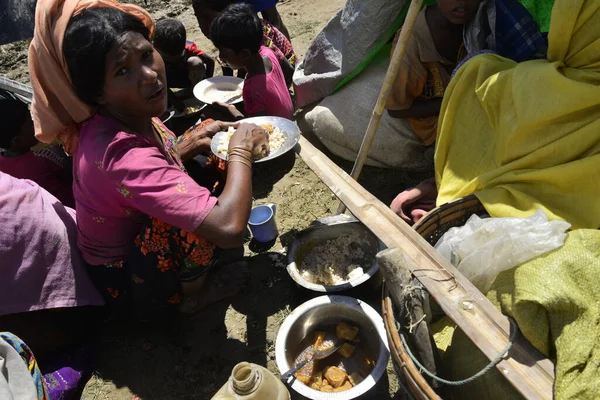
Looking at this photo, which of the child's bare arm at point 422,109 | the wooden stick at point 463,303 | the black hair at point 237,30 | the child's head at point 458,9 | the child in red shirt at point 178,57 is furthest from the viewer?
the child in red shirt at point 178,57

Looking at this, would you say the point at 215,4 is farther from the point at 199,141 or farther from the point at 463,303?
the point at 463,303

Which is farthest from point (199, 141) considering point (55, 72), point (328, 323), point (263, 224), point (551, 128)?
point (551, 128)

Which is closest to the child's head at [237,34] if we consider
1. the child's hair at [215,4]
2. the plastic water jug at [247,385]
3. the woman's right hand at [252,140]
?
the child's hair at [215,4]

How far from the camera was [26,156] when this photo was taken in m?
2.63

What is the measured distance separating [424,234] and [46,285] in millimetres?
1835

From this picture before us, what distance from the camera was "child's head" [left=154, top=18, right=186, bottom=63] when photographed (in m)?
3.91

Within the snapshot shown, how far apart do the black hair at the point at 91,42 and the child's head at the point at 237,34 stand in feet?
4.46

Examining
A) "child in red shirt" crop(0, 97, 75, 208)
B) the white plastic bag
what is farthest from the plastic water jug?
"child in red shirt" crop(0, 97, 75, 208)

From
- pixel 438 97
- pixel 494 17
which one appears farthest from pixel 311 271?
pixel 494 17

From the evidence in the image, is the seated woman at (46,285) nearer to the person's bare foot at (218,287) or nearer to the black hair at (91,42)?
the person's bare foot at (218,287)

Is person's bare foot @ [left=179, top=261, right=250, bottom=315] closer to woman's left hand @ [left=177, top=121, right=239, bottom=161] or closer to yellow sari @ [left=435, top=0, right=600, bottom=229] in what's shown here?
woman's left hand @ [left=177, top=121, right=239, bottom=161]

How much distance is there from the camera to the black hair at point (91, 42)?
1.58 m

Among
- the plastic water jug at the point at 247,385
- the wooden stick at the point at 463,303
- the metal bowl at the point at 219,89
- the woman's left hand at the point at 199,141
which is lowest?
the metal bowl at the point at 219,89

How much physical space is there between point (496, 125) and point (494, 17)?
64cm
